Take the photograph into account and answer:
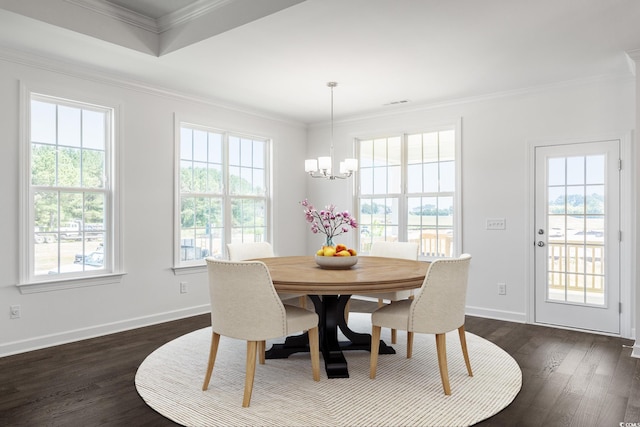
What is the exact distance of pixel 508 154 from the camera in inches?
186

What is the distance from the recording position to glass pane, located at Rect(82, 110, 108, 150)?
407 cm

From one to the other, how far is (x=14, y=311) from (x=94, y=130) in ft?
5.69

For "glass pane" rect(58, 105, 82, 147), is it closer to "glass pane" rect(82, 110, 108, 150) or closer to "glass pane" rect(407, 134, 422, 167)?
"glass pane" rect(82, 110, 108, 150)

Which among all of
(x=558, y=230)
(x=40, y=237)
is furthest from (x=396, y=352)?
(x=40, y=237)

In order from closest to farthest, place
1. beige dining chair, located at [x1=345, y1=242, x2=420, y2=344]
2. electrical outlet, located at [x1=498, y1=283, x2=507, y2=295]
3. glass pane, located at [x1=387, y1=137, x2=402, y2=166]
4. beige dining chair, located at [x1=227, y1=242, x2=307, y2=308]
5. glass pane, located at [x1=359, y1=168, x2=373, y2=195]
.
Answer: beige dining chair, located at [x1=227, y1=242, x2=307, y2=308] < beige dining chair, located at [x1=345, y1=242, x2=420, y2=344] < electrical outlet, located at [x1=498, y1=283, x2=507, y2=295] < glass pane, located at [x1=387, y1=137, x2=402, y2=166] < glass pane, located at [x1=359, y1=168, x2=373, y2=195]

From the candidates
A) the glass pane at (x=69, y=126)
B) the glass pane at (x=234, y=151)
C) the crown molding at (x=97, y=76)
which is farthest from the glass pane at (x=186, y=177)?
the glass pane at (x=69, y=126)

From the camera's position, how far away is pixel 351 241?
603 centimetres

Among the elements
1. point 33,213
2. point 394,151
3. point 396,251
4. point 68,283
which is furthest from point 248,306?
point 394,151

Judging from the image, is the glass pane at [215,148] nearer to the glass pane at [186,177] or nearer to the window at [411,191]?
the glass pane at [186,177]

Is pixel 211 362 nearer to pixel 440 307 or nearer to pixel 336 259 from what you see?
pixel 336 259

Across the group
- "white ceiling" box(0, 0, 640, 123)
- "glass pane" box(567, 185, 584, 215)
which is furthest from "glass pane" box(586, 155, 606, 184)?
"white ceiling" box(0, 0, 640, 123)

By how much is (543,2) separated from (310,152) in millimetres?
4070

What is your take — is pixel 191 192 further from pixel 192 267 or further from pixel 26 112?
pixel 26 112

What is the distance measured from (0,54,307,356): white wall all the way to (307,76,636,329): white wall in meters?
2.77
